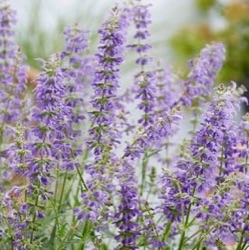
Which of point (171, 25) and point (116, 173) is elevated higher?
point (171, 25)

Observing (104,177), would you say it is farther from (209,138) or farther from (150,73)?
(150,73)

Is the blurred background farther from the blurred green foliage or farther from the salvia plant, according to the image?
the salvia plant

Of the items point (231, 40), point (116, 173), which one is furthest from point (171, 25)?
point (116, 173)

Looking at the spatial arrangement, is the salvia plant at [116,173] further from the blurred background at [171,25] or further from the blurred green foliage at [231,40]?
the blurred green foliage at [231,40]

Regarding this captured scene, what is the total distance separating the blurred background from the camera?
12.8ft

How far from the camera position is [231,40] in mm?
5199

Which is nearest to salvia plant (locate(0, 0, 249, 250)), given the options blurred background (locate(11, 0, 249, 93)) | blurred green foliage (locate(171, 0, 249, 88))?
blurred background (locate(11, 0, 249, 93))

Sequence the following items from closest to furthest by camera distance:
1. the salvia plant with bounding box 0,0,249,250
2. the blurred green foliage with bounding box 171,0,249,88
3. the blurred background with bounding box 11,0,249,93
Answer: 1. the salvia plant with bounding box 0,0,249,250
2. the blurred background with bounding box 11,0,249,93
3. the blurred green foliage with bounding box 171,0,249,88

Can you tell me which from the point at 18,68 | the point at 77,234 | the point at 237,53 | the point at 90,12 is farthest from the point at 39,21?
the point at 77,234

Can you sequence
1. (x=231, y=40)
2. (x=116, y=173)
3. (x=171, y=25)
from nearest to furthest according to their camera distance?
1. (x=116, y=173)
2. (x=231, y=40)
3. (x=171, y=25)

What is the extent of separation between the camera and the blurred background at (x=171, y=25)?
3.89 metres

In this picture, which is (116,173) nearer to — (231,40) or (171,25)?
(231,40)

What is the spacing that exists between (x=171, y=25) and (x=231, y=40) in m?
0.41

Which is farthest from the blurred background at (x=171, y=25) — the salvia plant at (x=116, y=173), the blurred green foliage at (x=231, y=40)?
the salvia plant at (x=116, y=173)
